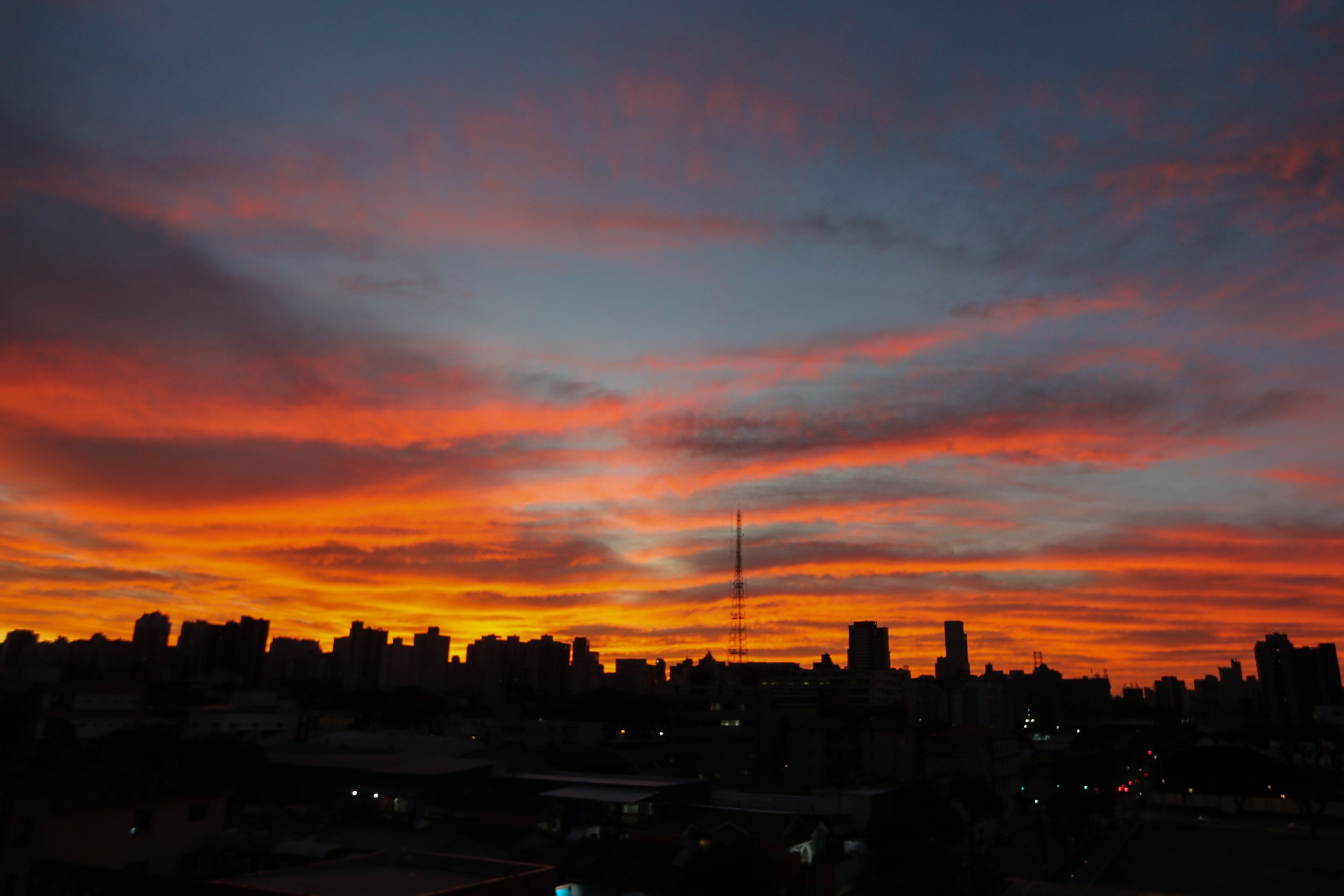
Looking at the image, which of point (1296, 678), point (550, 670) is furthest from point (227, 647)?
point (1296, 678)

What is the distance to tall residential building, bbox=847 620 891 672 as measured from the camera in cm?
17712

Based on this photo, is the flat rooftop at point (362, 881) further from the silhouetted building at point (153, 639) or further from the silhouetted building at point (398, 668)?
the silhouetted building at point (398, 668)

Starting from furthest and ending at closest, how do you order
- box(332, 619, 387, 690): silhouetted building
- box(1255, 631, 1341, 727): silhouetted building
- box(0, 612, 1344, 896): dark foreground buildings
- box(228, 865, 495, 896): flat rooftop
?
1. box(332, 619, 387, 690): silhouetted building
2. box(1255, 631, 1341, 727): silhouetted building
3. box(0, 612, 1344, 896): dark foreground buildings
4. box(228, 865, 495, 896): flat rooftop

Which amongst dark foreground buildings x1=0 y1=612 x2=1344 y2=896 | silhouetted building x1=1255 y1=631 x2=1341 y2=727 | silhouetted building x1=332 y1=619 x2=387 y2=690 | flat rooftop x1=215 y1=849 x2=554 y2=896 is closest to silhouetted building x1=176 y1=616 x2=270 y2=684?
silhouetted building x1=332 y1=619 x2=387 y2=690

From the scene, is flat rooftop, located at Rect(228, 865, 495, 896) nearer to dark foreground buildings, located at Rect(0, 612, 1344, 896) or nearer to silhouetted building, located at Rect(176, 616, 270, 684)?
dark foreground buildings, located at Rect(0, 612, 1344, 896)

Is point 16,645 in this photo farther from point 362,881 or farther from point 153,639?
point 362,881

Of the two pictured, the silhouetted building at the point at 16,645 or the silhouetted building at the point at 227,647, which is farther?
the silhouetted building at the point at 227,647

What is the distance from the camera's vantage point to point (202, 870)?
23828 millimetres

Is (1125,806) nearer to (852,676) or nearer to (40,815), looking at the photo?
(852,676)

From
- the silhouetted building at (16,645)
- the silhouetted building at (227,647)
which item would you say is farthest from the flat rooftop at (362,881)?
the silhouetted building at (227,647)

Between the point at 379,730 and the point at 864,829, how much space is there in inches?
2498

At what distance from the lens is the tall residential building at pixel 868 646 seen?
17712 centimetres

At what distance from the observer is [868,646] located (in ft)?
588

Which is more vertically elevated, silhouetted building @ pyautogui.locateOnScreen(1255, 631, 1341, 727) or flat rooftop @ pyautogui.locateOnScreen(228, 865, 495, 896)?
silhouetted building @ pyautogui.locateOnScreen(1255, 631, 1341, 727)
